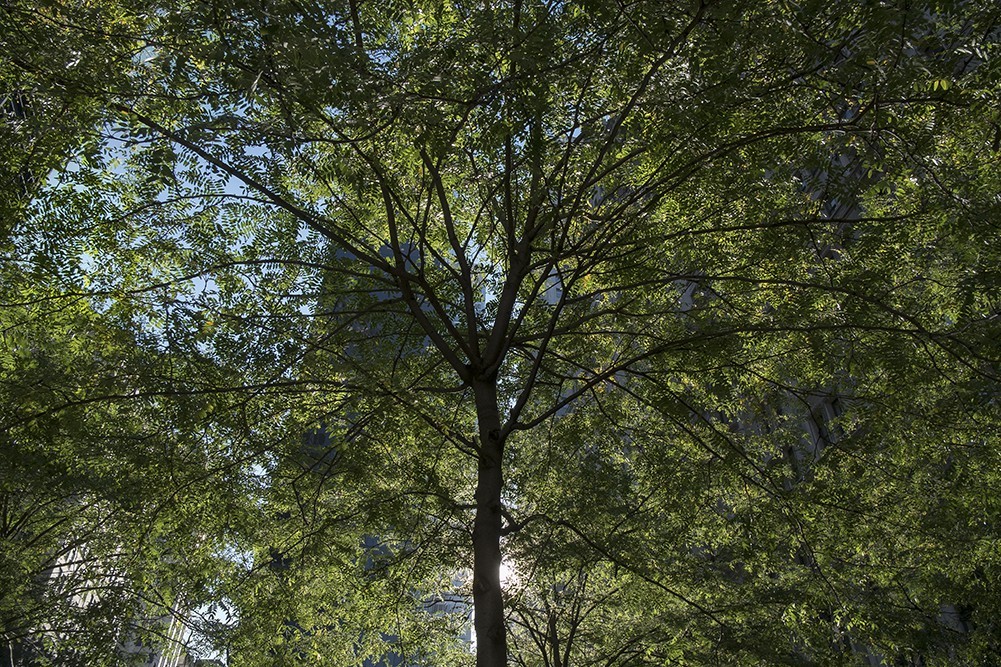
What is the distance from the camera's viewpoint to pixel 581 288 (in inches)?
397

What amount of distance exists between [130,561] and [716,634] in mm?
7809

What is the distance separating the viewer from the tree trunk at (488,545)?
6.61m

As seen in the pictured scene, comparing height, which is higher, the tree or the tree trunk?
the tree

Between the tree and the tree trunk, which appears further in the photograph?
the tree trunk

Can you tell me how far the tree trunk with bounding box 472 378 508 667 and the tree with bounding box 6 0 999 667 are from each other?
1.2 inches

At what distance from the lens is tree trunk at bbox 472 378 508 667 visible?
6.61m

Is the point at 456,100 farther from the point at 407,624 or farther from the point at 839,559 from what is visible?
the point at 407,624

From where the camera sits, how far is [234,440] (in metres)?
8.62

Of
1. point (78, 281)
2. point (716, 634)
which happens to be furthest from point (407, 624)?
point (78, 281)

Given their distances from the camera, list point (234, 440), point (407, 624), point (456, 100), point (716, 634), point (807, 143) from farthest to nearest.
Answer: point (407, 624) < point (716, 634) < point (234, 440) < point (807, 143) < point (456, 100)

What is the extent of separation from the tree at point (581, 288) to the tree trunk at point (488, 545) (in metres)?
0.03

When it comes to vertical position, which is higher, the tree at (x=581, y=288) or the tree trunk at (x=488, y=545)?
the tree at (x=581, y=288)

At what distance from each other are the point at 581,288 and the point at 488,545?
409 cm

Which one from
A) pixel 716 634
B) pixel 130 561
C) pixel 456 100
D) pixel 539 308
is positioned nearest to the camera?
pixel 456 100
